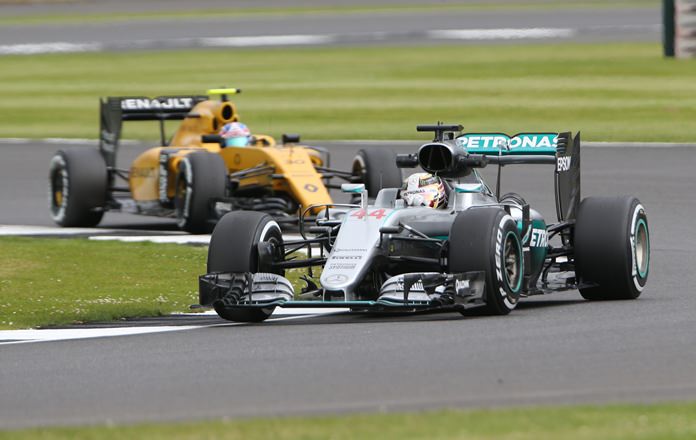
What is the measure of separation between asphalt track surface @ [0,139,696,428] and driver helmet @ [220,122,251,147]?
25.7ft

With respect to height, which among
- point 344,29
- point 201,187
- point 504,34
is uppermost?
point 344,29

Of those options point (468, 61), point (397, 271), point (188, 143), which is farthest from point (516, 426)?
point (468, 61)

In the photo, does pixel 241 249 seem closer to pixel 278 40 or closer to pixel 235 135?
pixel 235 135

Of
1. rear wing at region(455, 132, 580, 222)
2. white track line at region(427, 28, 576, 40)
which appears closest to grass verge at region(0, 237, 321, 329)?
rear wing at region(455, 132, 580, 222)

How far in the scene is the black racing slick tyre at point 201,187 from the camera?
63.3 feet

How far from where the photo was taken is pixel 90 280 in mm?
15203

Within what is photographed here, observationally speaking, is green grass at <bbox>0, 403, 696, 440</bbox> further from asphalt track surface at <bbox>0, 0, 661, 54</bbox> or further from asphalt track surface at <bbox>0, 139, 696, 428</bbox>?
asphalt track surface at <bbox>0, 0, 661, 54</bbox>

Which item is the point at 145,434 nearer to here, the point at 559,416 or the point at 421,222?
the point at 559,416

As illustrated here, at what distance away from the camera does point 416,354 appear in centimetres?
991

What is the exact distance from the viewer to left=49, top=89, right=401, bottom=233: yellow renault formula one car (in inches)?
763

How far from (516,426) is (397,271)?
4671 millimetres

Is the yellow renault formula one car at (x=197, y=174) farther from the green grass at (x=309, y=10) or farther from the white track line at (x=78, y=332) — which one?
the green grass at (x=309, y=10)

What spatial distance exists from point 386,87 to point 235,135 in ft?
63.5

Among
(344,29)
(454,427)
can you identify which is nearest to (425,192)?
(454,427)
